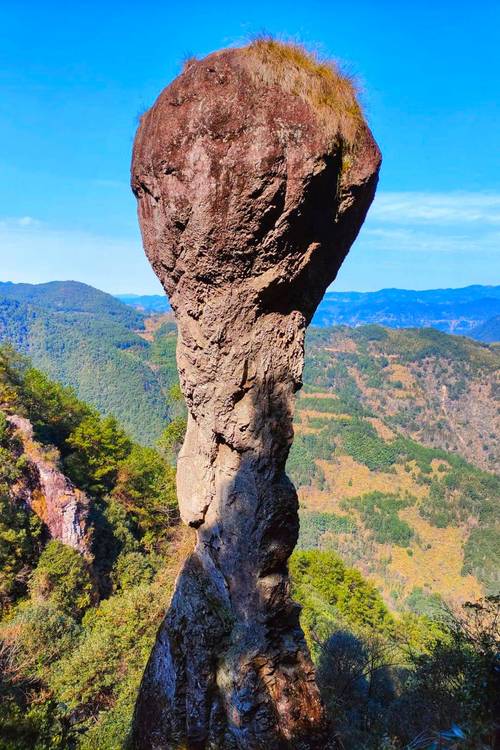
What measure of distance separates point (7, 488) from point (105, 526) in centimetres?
612

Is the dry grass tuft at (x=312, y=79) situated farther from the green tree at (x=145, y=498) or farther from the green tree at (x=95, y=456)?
the green tree at (x=145, y=498)

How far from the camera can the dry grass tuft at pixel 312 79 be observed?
673 centimetres

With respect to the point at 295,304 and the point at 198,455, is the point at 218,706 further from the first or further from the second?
the point at 295,304

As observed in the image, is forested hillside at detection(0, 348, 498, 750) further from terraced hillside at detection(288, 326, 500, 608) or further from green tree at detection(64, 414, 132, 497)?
terraced hillside at detection(288, 326, 500, 608)

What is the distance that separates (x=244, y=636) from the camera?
23.7ft

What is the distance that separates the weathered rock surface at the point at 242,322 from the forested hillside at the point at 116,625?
2.54 m

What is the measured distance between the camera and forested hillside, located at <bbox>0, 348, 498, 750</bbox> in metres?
12.0

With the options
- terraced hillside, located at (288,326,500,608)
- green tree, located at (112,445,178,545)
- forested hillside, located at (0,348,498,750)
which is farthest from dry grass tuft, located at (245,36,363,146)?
terraced hillside, located at (288,326,500,608)

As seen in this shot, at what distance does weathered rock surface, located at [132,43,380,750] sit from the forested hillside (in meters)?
2.54

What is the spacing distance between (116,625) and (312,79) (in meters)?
18.8

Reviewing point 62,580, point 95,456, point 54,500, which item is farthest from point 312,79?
point 95,456

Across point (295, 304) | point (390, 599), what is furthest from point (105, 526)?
point (390, 599)

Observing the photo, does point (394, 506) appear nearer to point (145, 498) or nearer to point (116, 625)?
point (145, 498)

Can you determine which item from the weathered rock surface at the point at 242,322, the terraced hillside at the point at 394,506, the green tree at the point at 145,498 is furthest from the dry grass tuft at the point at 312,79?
the terraced hillside at the point at 394,506
